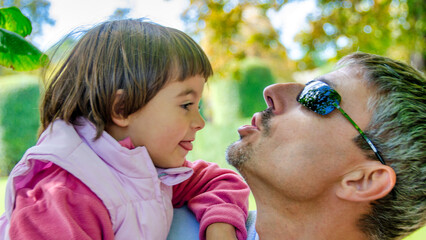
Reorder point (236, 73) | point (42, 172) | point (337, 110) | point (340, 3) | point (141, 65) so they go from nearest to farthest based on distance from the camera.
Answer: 1. point (42, 172)
2. point (141, 65)
3. point (337, 110)
4. point (340, 3)
5. point (236, 73)

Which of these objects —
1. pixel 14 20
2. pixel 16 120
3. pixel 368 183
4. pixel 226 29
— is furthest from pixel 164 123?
pixel 16 120

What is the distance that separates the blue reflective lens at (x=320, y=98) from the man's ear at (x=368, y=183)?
1.07ft

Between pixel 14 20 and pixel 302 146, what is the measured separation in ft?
6.01

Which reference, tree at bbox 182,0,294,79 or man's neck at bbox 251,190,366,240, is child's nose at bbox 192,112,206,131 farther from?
tree at bbox 182,0,294,79

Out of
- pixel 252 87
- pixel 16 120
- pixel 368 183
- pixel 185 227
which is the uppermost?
pixel 368 183

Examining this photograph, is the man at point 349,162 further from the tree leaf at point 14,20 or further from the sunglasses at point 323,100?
the tree leaf at point 14,20

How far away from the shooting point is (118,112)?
1.81 meters

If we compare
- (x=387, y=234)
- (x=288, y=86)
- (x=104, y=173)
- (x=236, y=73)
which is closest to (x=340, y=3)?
(x=236, y=73)

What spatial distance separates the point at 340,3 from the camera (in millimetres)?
6684

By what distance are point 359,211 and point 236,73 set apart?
223 inches

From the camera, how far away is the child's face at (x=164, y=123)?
183cm

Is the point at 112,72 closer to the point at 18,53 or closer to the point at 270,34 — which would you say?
the point at 18,53

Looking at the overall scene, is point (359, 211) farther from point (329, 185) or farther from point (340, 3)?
point (340, 3)

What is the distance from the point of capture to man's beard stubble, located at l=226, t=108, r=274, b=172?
6.70ft
